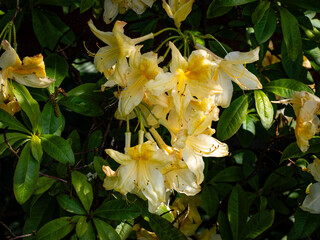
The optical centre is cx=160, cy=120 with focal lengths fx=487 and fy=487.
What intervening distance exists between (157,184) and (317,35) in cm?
83

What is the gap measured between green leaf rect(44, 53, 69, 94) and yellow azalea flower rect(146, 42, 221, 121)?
0.46 meters

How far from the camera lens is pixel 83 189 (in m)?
1.37

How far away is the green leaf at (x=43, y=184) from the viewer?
1383mm

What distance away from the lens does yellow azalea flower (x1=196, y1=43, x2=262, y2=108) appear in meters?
1.23

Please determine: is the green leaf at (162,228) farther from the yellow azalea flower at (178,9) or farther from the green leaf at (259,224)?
the yellow azalea flower at (178,9)

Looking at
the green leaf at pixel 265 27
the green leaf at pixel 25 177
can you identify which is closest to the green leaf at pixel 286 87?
the green leaf at pixel 265 27

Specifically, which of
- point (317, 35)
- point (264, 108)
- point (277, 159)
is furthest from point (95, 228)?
point (277, 159)

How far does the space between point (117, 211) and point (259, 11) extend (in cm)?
73

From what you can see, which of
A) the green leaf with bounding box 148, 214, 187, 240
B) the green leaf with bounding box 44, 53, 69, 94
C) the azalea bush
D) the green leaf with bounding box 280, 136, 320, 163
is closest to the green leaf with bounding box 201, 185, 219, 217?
the azalea bush

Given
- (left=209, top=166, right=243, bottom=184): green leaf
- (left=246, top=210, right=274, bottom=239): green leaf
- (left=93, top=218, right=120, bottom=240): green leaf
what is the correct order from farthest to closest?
1. (left=209, top=166, right=243, bottom=184): green leaf
2. (left=246, top=210, right=274, bottom=239): green leaf
3. (left=93, top=218, right=120, bottom=240): green leaf

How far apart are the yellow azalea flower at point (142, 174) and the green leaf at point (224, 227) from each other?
50 centimetres

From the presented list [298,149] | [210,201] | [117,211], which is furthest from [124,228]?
[298,149]

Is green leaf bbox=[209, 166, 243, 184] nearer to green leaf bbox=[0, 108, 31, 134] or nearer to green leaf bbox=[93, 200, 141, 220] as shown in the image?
green leaf bbox=[93, 200, 141, 220]

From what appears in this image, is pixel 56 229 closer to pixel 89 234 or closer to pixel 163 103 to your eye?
pixel 89 234
